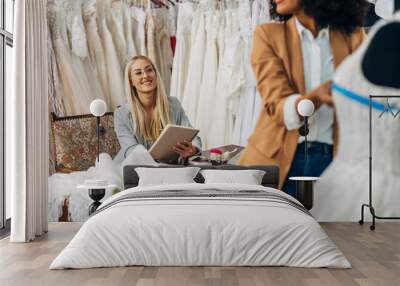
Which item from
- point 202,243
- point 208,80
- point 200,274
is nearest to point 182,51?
point 208,80

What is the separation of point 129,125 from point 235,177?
1619 millimetres

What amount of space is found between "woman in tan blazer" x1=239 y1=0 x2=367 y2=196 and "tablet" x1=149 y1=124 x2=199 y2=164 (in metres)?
0.78

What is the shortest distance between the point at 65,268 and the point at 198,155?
10.7ft

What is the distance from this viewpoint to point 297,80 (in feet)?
24.5

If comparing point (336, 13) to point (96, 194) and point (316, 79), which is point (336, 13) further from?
point (96, 194)

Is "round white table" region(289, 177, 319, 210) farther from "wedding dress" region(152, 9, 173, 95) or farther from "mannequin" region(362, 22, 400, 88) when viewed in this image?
"wedding dress" region(152, 9, 173, 95)

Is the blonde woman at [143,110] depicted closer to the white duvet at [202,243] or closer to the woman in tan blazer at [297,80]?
the woman in tan blazer at [297,80]

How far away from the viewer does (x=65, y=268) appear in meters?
4.48

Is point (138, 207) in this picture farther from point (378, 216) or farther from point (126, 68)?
point (378, 216)

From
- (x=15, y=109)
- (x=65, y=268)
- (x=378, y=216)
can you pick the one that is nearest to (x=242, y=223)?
(x=65, y=268)

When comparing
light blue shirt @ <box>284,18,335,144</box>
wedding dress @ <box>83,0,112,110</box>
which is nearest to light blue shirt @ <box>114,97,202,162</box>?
wedding dress @ <box>83,0,112,110</box>

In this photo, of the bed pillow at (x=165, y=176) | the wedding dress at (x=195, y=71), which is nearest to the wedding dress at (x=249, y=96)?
the wedding dress at (x=195, y=71)

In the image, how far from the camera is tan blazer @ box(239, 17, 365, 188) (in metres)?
7.46

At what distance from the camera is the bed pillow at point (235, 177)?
6793mm
